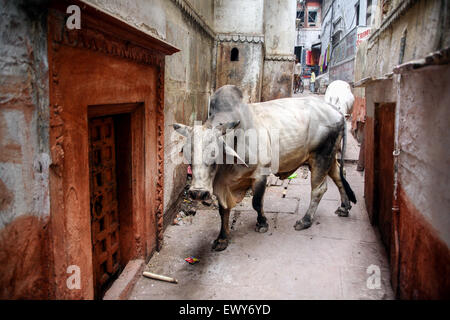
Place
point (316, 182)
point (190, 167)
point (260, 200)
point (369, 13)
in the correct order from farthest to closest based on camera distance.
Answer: point (369, 13), point (316, 182), point (260, 200), point (190, 167)

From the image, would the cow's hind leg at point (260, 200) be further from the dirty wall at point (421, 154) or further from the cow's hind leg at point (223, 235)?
the dirty wall at point (421, 154)

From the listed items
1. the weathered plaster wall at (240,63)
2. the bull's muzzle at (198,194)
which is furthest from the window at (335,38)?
the bull's muzzle at (198,194)

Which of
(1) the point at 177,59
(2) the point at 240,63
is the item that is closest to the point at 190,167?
(1) the point at 177,59

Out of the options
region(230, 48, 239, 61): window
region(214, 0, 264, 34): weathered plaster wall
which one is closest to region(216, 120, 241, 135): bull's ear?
region(230, 48, 239, 61): window

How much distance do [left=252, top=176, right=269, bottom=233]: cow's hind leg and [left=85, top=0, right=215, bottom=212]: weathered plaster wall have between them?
1.15 m

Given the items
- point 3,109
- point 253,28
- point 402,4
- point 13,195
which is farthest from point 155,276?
point 253,28

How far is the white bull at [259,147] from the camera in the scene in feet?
10.4

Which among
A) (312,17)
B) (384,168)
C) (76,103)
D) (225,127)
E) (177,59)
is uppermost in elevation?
(312,17)

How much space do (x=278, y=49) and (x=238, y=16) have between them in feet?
6.63

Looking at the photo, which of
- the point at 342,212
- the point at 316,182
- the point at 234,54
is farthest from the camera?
the point at 234,54

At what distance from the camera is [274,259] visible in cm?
A: 374

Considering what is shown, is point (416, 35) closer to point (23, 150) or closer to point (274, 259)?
point (274, 259)

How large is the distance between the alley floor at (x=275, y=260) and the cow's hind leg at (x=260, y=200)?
87mm

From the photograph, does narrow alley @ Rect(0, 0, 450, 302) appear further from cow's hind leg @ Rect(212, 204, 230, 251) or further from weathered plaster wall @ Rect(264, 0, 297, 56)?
weathered plaster wall @ Rect(264, 0, 297, 56)
